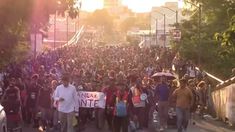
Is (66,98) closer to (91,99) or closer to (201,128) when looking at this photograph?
(91,99)

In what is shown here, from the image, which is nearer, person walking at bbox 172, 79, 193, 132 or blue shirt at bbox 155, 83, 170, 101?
person walking at bbox 172, 79, 193, 132

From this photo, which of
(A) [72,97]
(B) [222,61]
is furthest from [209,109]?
(B) [222,61]

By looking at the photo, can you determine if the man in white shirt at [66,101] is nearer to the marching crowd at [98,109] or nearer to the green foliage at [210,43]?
the marching crowd at [98,109]

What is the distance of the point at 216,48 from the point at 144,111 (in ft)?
89.1

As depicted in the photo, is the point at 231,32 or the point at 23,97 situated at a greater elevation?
the point at 231,32

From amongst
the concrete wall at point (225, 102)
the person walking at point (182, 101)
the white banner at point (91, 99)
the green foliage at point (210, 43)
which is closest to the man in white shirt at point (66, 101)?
the person walking at point (182, 101)

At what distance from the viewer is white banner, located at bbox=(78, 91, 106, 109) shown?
19.6 metres

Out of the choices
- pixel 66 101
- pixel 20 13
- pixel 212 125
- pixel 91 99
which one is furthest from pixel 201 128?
pixel 20 13

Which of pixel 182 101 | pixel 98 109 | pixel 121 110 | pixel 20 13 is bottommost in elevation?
pixel 98 109

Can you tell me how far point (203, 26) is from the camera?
47.9 meters

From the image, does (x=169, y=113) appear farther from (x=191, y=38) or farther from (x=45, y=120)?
(x=191, y=38)

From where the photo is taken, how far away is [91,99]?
19812mm

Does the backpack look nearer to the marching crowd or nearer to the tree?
the marching crowd

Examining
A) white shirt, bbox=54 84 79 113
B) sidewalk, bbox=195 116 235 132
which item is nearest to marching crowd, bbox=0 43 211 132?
white shirt, bbox=54 84 79 113
